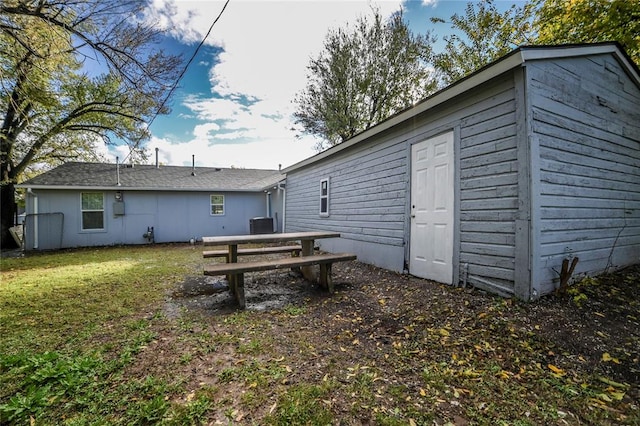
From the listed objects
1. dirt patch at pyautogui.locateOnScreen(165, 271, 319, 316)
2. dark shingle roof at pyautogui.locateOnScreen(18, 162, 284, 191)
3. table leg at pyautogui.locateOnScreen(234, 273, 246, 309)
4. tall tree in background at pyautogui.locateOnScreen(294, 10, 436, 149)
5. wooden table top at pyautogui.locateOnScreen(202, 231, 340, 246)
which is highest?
tall tree in background at pyautogui.locateOnScreen(294, 10, 436, 149)

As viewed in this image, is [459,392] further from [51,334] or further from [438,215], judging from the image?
[51,334]

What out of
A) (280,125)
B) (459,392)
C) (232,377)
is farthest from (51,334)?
(280,125)

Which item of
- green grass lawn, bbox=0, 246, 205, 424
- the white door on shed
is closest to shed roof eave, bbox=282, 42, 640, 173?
the white door on shed

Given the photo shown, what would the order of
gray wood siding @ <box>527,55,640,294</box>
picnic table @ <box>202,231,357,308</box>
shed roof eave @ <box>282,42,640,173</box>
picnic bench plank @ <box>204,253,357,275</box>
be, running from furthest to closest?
picnic table @ <box>202,231,357,308</box>, picnic bench plank @ <box>204,253,357,275</box>, gray wood siding @ <box>527,55,640,294</box>, shed roof eave @ <box>282,42,640,173</box>

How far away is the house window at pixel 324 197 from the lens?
28.1 ft

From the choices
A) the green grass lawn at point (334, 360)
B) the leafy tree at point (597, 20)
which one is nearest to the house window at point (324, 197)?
the green grass lawn at point (334, 360)

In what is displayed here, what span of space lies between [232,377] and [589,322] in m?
3.64

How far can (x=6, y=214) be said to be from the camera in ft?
35.3

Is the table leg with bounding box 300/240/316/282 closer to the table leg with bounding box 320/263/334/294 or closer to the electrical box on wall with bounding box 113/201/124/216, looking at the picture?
the table leg with bounding box 320/263/334/294

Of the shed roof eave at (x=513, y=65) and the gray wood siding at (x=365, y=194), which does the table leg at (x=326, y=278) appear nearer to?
the gray wood siding at (x=365, y=194)

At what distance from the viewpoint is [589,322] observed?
2.82 m

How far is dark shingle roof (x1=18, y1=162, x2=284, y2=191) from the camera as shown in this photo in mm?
10617

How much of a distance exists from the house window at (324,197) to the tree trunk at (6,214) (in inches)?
491

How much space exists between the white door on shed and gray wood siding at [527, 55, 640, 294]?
46.7 inches
